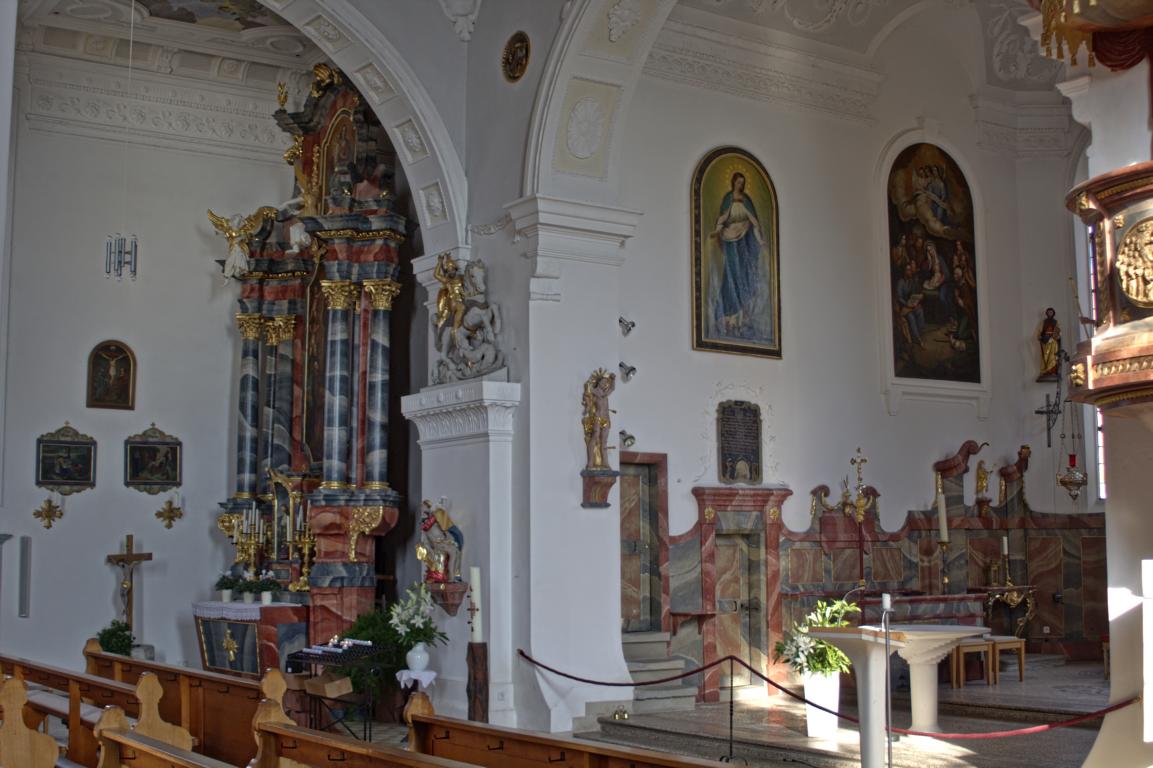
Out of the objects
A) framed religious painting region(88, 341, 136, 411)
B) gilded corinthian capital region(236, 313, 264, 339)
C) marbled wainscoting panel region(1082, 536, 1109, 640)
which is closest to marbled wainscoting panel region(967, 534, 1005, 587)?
marbled wainscoting panel region(1082, 536, 1109, 640)

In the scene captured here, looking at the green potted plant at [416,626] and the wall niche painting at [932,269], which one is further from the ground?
the wall niche painting at [932,269]

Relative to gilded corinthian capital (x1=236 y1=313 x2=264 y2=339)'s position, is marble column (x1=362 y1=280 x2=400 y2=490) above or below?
below

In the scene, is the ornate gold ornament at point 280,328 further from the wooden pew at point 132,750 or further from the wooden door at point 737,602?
the wooden pew at point 132,750

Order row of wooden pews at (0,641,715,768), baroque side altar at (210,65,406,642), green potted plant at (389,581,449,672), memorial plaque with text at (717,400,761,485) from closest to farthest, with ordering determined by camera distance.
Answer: row of wooden pews at (0,641,715,768)
green potted plant at (389,581,449,672)
baroque side altar at (210,65,406,642)
memorial plaque with text at (717,400,761,485)

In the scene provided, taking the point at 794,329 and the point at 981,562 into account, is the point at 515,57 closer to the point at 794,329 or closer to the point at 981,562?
the point at 794,329

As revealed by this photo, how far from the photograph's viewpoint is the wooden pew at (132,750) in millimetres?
5984

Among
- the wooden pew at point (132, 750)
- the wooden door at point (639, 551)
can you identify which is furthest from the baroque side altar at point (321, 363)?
the wooden pew at point (132, 750)

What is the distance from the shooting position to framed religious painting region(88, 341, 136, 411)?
1683cm

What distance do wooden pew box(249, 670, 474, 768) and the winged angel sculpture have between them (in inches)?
394

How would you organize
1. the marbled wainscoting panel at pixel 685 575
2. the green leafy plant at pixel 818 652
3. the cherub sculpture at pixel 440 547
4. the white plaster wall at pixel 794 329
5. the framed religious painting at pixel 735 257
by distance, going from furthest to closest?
1. the framed religious painting at pixel 735 257
2. the marbled wainscoting panel at pixel 685 575
3. the cherub sculpture at pixel 440 547
4. the white plaster wall at pixel 794 329
5. the green leafy plant at pixel 818 652

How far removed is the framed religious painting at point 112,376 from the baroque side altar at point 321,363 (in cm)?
140

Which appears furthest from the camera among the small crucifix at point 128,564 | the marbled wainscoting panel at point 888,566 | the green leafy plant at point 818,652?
the small crucifix at point 128,564

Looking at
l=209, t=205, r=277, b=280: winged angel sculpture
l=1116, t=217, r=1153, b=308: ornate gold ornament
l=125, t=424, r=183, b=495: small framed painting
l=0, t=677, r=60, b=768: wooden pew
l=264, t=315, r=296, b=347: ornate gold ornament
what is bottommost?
l=0, t=677, r=60, b=768: wooden pew

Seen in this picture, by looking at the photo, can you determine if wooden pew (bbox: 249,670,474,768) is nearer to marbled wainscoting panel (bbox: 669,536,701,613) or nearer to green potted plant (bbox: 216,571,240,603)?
marbled wainscoting panel (bbox: 669,536,701,613)
